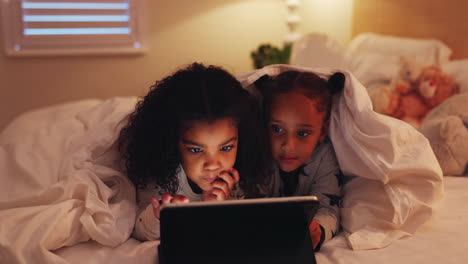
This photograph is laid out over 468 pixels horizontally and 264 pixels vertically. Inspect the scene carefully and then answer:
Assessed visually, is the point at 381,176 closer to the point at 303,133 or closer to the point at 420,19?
the point at 303,133

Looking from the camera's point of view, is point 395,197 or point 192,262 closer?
point 192,262

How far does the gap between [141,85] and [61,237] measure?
1.95 metres

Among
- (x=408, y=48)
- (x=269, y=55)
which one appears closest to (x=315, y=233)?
(x=408, y=48)

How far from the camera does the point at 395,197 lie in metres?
0.85

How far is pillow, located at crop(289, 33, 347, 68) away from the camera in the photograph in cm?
202

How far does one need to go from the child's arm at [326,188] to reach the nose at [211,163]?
0.78 feet

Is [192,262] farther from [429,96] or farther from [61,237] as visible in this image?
[429,96]

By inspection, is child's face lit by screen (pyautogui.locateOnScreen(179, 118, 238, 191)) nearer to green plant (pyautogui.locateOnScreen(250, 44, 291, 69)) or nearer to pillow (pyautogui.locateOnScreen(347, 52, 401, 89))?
pillow (pyautogui.locateOnScreen(347, 52, 401, 89))

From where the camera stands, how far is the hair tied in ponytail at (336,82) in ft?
3.19

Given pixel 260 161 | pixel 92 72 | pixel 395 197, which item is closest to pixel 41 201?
pixel 260 161

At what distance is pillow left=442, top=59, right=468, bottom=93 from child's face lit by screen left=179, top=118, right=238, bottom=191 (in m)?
1.02

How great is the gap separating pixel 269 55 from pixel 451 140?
5.08 feet

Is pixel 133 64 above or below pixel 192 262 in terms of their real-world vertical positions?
above

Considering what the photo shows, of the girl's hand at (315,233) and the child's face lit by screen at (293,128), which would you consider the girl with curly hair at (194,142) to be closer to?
the child's face lit by screen at (293,128)
